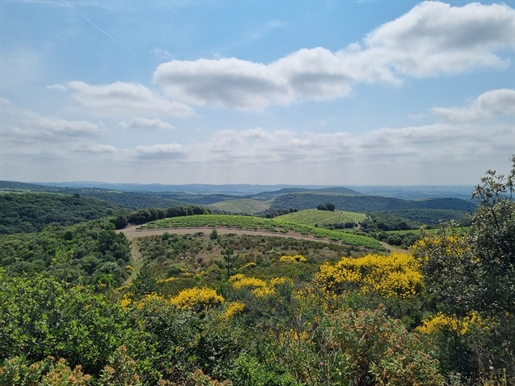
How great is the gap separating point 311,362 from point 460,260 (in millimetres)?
6494

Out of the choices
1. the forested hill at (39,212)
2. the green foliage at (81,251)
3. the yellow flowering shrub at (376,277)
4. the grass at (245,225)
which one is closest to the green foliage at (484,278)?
the yellow flowering shrub at (376,277)

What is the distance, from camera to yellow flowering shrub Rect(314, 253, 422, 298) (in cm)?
1706

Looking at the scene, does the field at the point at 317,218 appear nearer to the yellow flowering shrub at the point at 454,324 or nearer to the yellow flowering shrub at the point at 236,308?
the yellow flowering shrub at the point at 236,308

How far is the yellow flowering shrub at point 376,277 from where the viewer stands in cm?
1706

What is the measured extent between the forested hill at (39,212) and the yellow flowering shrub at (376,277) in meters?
110

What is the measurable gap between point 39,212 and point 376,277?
130561 mm

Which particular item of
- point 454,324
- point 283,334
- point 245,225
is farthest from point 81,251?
point 454,324

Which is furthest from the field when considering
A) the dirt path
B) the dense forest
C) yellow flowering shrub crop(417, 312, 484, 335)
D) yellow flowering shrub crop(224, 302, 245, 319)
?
yellow flowering shrub crop(417, 312, 484, 335)

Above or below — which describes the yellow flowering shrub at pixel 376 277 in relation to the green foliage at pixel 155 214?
above

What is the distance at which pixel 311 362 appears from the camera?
6.17 meters

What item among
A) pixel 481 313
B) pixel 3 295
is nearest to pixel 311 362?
pixel 481 313

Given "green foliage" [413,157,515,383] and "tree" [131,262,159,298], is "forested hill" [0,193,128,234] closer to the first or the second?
"tree" [131,262,159,298]

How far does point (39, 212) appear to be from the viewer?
11288cm

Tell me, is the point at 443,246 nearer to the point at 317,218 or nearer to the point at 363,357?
the point at 363,357
